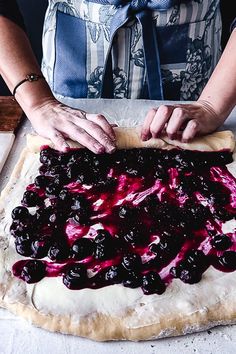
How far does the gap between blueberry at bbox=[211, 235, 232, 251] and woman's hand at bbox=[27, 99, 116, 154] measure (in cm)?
47

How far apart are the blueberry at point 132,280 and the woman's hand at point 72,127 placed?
0.49 m

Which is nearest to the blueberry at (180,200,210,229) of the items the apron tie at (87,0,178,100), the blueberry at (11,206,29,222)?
the blueberry at (11,206,29,222)

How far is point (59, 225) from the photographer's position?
135 centimetres

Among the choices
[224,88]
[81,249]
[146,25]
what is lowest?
[81,249]

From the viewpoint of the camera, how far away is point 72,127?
159cm

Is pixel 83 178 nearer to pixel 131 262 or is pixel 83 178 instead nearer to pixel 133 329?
pixel 131 262

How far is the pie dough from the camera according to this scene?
1.13 meters

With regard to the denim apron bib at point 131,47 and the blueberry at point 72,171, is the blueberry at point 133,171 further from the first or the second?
the denim apron bib at point 131,47

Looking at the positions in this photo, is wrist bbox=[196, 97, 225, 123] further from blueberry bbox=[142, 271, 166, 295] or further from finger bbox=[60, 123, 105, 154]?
blueberry bbox=[142, 271, 166, 295]

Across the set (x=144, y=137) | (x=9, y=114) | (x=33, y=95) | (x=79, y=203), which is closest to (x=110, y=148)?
(x=144, y=137)

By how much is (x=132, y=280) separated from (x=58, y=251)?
201 millimetres

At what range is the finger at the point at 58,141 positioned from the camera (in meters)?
1.59

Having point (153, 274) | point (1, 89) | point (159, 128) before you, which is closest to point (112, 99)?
point (159, 128)

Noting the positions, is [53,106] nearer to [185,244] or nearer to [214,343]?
[185,244]
